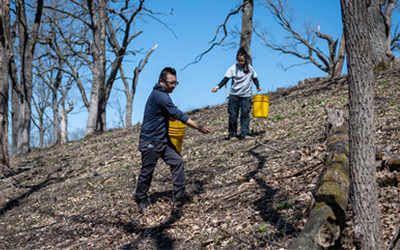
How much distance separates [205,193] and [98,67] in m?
12.7

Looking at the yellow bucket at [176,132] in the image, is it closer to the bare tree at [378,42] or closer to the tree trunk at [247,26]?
the tree trunk at [247,26]

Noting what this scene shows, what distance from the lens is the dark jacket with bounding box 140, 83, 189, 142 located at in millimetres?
5438

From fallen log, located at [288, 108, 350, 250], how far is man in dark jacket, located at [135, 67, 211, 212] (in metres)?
Result: 2.06

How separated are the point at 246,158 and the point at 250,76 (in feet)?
7.06

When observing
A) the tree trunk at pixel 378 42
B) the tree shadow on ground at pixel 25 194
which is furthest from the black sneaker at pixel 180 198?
the tree trunk at pixel 378 42

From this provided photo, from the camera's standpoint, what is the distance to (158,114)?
5543 millimetres

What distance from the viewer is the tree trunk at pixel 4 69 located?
36.4 feet

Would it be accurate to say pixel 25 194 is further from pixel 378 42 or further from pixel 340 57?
pixel 340 57

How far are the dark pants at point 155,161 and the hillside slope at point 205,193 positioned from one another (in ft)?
1.17

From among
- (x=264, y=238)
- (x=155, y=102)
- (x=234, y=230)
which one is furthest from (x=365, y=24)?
(x=155, y=102)

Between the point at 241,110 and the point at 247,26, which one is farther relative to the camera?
the point at 247,26

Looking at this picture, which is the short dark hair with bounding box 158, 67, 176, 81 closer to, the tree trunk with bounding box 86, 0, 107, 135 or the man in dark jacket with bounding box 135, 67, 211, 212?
the man in dark jacket with bounding box 135, 67, 211, 212

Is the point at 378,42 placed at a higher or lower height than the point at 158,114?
higher

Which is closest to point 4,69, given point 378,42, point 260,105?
point 260,105
